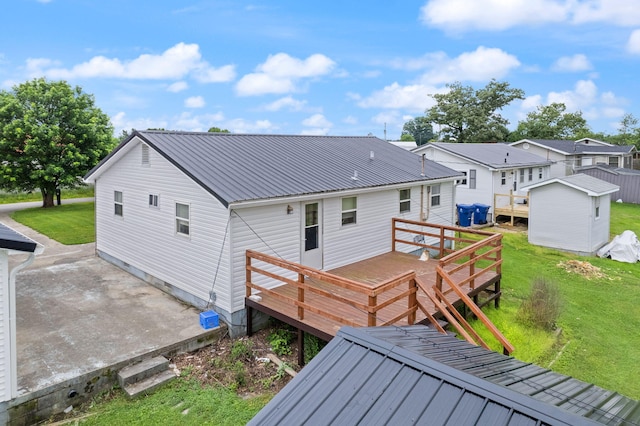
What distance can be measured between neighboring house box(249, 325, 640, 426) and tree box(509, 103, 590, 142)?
60.0 meters

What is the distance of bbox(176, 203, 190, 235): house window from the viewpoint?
9859 mm

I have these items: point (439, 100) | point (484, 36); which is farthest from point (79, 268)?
point (439, 100)

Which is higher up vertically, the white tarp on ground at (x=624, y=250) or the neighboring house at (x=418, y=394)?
the neighboring house at (x=418, y=394)

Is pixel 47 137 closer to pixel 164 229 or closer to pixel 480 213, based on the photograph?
pixel 164 229

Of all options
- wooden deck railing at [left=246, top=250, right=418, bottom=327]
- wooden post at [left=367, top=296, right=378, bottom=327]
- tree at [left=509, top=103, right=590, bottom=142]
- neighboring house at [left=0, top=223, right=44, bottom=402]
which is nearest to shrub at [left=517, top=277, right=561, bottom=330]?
wooden deck railing at [left=246, top=250, right=418, bottom=327]

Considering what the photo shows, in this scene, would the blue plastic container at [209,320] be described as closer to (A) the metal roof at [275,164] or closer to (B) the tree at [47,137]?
(A) the metal roof at [275,164]

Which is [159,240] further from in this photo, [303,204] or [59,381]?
[59,381]

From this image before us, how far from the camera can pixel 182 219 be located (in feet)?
32.6

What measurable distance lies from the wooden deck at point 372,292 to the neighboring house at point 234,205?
0.46 metres

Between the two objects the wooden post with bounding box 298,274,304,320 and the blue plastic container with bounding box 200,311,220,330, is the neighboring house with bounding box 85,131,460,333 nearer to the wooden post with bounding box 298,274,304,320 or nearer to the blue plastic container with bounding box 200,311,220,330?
the blue plastic container with bounding box 200,311,220,330

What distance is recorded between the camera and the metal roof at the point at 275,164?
9266 millimetres

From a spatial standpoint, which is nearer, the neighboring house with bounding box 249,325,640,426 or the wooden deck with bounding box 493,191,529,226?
the neighboring house with bounding box 249,325,640,426

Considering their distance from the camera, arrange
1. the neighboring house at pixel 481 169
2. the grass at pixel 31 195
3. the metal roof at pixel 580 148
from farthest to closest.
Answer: the metal roof at pixel 580 148, the grass at pixel 31 195, the neighboring house at pixel 481 169

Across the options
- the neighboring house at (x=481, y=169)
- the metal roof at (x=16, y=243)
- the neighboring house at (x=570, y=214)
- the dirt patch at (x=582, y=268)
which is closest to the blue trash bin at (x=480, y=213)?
the neighboring house at (x=481, y=169)
